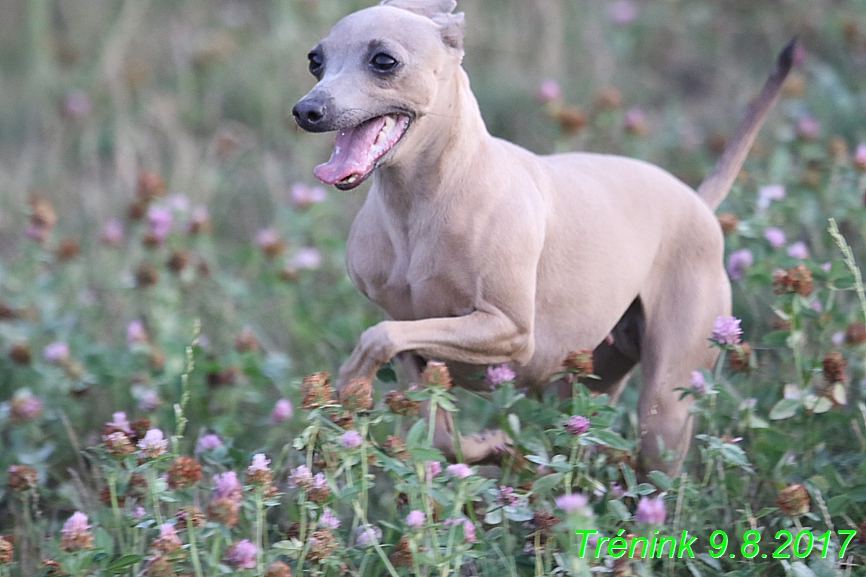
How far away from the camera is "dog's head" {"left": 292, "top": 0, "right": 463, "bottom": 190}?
2469 millimetres

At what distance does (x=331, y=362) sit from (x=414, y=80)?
1507 mm

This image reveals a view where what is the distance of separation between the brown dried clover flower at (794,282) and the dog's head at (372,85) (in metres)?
0.98

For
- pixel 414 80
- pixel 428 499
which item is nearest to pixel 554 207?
pixel 414 80

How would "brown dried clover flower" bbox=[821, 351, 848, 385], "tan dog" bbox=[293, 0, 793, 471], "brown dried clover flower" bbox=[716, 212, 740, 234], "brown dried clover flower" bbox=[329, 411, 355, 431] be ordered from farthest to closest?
"brown dried clover flower" bbox=[716, 212, 740, 234] < "brown dried clover flower" bbox=[821, 351, 848, 385] < "tan dog" bbox=[293, 0, 793, 471] < "brown dried clover flower" bbox=[329, 411, 355, 431]

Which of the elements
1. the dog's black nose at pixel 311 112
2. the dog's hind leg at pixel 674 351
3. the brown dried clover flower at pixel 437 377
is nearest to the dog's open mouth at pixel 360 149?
the dog's black nose at pixel 311 112

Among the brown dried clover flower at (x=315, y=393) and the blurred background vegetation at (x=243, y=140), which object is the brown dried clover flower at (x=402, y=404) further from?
the blurred background vegetation at (x=243, y=140)

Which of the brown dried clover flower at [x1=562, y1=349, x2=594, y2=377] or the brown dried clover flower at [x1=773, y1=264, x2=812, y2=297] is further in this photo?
the brown dried clover flower at [x1=773, y1=264, x2=812, y2=297]

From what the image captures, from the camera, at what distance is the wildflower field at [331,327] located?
7.68 feet

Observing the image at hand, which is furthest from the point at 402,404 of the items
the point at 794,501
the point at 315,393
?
the point at 794,501

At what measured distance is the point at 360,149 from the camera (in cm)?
255

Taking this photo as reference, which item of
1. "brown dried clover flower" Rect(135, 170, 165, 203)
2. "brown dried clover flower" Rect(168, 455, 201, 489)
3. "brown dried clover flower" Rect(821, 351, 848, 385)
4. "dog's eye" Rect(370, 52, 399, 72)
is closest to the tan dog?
"dog's eye" Rect(370, 52, 399, 72)

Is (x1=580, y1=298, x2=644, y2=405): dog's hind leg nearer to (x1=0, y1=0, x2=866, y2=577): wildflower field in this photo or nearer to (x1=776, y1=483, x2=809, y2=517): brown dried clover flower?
(x1=0, y1=0, x2=866, y2=577): wildflower field

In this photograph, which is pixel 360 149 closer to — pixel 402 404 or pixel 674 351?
pixel 402 404

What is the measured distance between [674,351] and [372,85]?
1.12m
